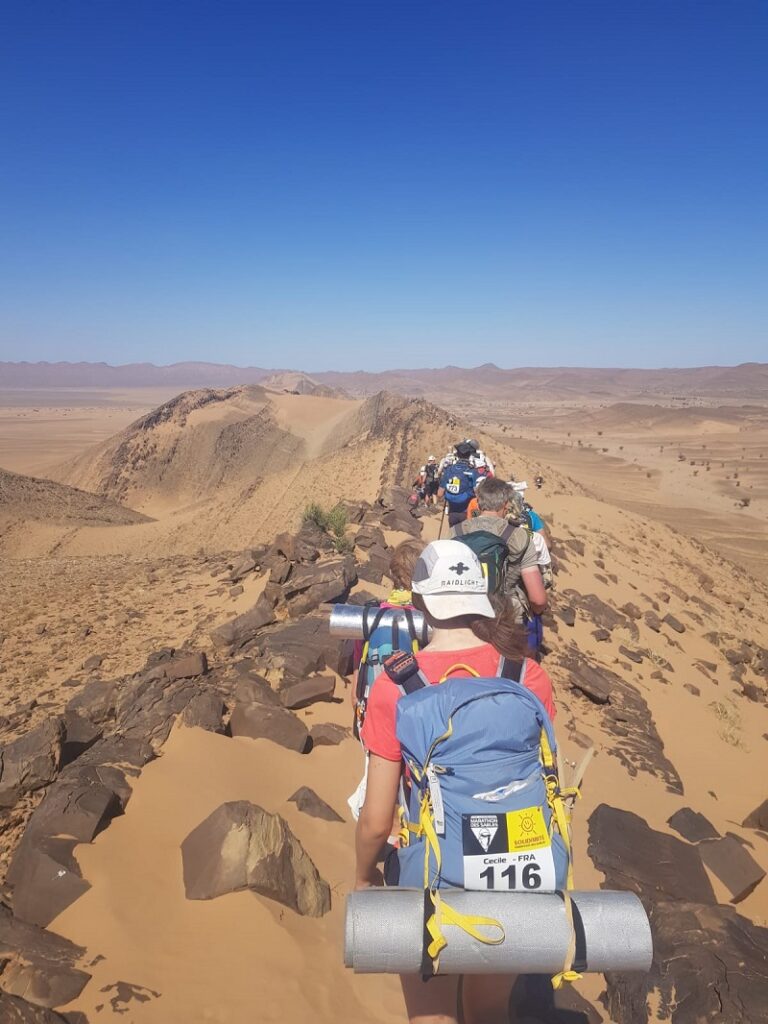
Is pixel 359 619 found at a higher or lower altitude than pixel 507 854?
higher

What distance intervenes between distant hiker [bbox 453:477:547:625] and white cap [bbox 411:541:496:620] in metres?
2.18

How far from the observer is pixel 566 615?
1024cm

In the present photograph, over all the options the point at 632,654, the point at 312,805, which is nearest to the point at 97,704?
the point at 312,805

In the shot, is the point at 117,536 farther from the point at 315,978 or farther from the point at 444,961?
the point at 444,961

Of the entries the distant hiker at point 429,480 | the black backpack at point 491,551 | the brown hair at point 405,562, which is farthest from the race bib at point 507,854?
the distant hiker at point 429,480

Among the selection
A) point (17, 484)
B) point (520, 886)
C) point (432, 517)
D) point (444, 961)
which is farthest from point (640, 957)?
point (17, 484)

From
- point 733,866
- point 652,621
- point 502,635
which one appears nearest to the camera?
point 502,635

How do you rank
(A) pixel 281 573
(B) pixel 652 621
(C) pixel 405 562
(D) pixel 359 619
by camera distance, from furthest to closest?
1. (B) pixel 652 621
2. (A) pixel 281 573
3. (C) pixel 405 562
4. (D) pixel 359 619

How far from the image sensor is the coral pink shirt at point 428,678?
2.17m

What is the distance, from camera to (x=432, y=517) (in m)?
14.1

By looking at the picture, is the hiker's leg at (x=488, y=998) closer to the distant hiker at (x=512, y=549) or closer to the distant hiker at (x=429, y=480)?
the distant hiker at (x=512, y=549)

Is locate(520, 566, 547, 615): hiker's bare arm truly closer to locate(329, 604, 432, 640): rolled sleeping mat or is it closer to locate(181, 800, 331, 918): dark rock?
locate(329, 604, 432, 640): rolled sleeping mat

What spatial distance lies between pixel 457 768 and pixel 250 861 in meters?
2.32

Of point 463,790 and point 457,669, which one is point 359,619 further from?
point 463,790
